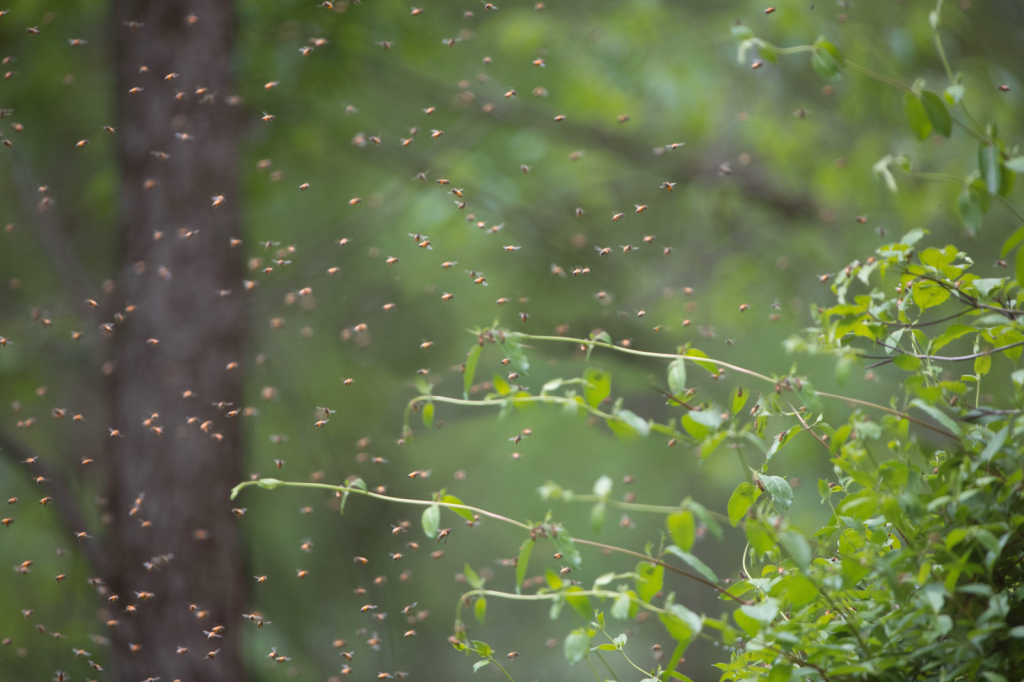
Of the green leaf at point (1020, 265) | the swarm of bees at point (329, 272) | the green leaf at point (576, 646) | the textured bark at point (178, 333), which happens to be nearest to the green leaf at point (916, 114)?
the green leaf at point (1020, 265)

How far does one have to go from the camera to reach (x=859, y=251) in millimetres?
3203

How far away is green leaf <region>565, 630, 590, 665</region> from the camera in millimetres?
776

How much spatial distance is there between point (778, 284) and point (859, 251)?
0.46 meters

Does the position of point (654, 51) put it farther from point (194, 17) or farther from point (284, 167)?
point (194, 17)

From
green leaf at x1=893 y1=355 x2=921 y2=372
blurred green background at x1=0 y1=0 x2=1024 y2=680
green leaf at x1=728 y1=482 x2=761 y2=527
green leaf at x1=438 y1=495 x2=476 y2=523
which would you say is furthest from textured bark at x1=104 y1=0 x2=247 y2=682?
green leaf at x1=893 y1=355 x2=921 y2=372

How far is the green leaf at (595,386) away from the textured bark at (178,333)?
5.38 ft

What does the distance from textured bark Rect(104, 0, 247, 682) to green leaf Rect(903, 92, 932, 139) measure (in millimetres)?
1999

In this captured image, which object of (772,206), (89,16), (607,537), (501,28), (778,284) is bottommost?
(607,537)

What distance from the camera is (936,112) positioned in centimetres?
75

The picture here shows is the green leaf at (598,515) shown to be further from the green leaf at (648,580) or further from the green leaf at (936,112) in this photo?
the green leaf at (936,112)

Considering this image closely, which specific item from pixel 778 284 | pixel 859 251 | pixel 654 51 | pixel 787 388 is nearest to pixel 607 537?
pixel 778 284

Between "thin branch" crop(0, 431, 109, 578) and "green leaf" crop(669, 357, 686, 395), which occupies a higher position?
"green leaf" crop(669, 357, 686, 395)

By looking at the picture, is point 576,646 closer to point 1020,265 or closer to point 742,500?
point 742,500

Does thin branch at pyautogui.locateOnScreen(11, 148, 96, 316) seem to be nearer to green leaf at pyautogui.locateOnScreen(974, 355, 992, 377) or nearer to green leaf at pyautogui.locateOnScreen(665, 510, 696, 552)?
green leaf at pyautogui.locateOnScreen(665, 510, 696, 552)
